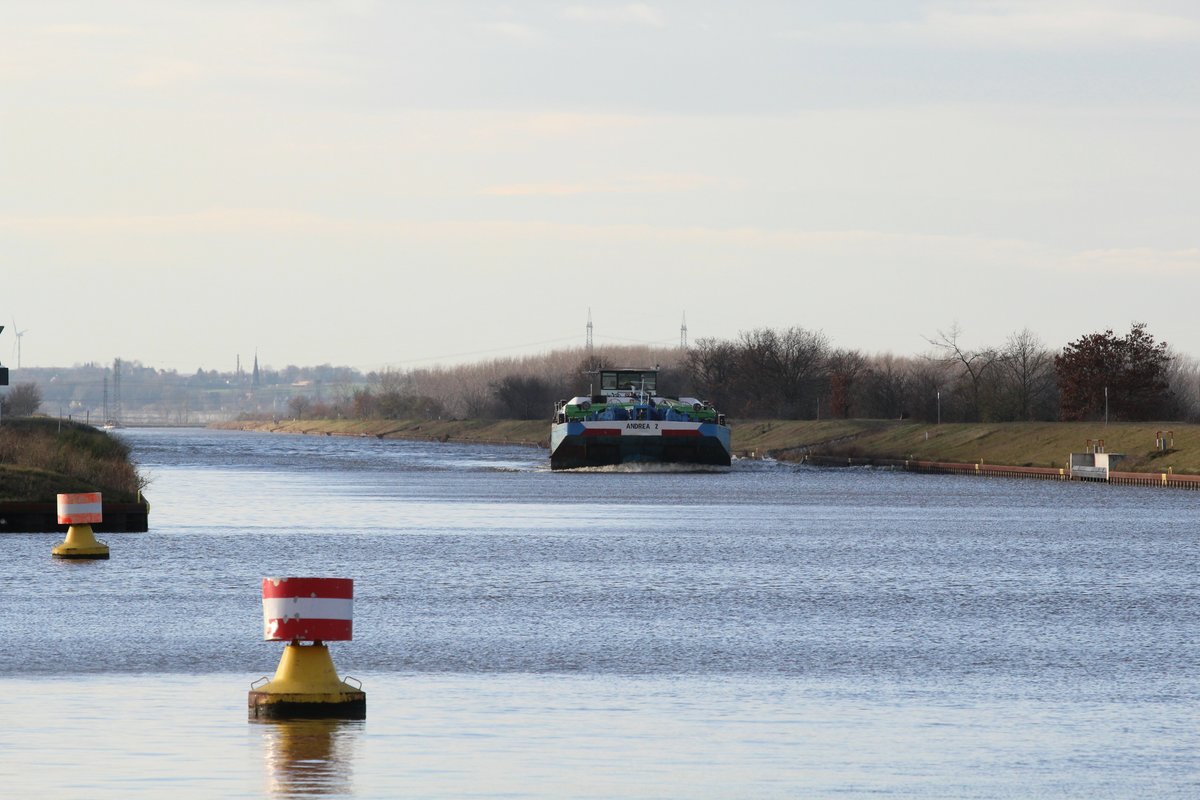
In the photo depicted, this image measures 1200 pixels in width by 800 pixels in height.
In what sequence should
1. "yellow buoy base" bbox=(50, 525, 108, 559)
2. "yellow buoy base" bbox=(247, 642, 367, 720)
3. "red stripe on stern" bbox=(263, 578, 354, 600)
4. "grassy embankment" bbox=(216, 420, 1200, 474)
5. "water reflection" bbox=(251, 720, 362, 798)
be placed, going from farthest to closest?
"grassy embankment" bbox=(216, 420, 1200, 474) < "yellow buoy base" bbox=(50, 525, 108, 559) < "yellow buoy base" bbox=(247, 642, 367, 720) < "red stripe on stern" bbox=(263, 578, 354, 600) < "water reflection" bbox=(251, 720, 362, 798)

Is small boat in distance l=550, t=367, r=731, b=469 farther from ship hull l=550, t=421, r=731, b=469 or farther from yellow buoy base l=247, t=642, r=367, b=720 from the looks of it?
yellow buoy base l=247, t=642, r=367, b=720

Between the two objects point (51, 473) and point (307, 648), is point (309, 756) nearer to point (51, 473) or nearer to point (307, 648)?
point (307, 648)

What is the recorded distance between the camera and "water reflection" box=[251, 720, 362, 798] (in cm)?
1459

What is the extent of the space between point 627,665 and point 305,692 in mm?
5799

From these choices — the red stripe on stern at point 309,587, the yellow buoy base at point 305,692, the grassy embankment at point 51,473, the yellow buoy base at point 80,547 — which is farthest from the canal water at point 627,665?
the grassy embankment at point 51,473

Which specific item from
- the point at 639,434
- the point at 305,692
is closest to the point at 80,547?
the point at 305,692

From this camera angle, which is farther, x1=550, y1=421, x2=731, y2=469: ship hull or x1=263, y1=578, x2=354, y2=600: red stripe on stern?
x1=550, y1=421, x2=731, y2=469: ship hull

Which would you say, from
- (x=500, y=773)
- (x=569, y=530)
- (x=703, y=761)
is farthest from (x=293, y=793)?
(x=569, y=530)

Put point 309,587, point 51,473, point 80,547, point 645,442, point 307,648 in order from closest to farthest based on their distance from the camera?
point 309,587
point 307,648
point 80,547
point 51,473
point 645,442

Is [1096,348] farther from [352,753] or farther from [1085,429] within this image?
[352,753]

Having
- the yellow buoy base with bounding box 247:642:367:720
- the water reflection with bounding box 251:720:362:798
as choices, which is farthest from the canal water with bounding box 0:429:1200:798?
the yellow buoy base with bounding box 247:642:367:720

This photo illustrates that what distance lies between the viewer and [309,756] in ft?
52.3

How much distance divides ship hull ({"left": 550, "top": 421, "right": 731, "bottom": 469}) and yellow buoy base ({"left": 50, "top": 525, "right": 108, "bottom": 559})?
68.1m

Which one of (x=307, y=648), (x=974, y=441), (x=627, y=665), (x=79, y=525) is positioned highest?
(x=974, y=441)
